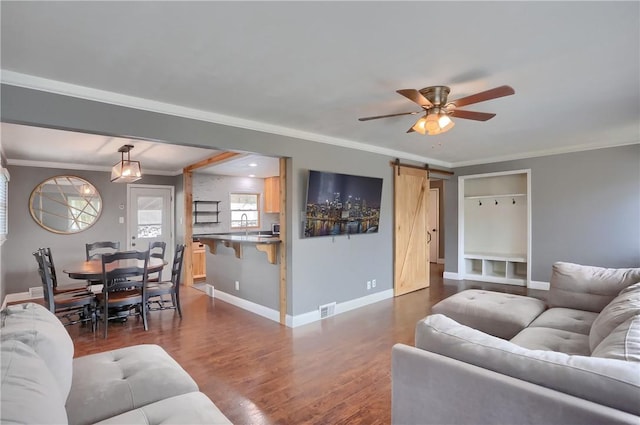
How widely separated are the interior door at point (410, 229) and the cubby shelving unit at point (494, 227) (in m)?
1.17

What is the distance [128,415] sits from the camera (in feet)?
4.77

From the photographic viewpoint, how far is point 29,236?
5.77m

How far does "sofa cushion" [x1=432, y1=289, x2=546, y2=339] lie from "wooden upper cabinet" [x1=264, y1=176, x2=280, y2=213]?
16.7 ft

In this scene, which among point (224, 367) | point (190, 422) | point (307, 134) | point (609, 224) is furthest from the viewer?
point (609, 224)

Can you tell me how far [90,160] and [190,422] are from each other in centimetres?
582

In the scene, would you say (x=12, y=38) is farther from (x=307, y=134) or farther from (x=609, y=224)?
(x=609, y=224)

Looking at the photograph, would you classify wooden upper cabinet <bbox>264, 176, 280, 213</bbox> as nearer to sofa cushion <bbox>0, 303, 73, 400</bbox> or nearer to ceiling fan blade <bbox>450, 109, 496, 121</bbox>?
ceiling fan blade <bbox>450, 109, 496, 121</bbox>

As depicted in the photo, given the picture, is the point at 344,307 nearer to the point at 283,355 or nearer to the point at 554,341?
the point at 283,355

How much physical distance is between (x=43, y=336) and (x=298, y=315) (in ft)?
9.25

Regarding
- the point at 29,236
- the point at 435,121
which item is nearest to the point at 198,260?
the point at 29,236

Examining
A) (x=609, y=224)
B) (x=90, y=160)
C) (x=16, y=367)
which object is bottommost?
(x=16, y=367)

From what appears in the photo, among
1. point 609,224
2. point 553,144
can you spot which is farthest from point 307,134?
point 609,224

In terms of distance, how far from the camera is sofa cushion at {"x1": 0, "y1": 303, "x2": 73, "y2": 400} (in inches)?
58.2

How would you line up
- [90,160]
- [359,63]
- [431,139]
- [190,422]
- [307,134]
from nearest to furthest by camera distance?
[190,422] < [359,63] < [307,134] < [431,139] < [90,160]
